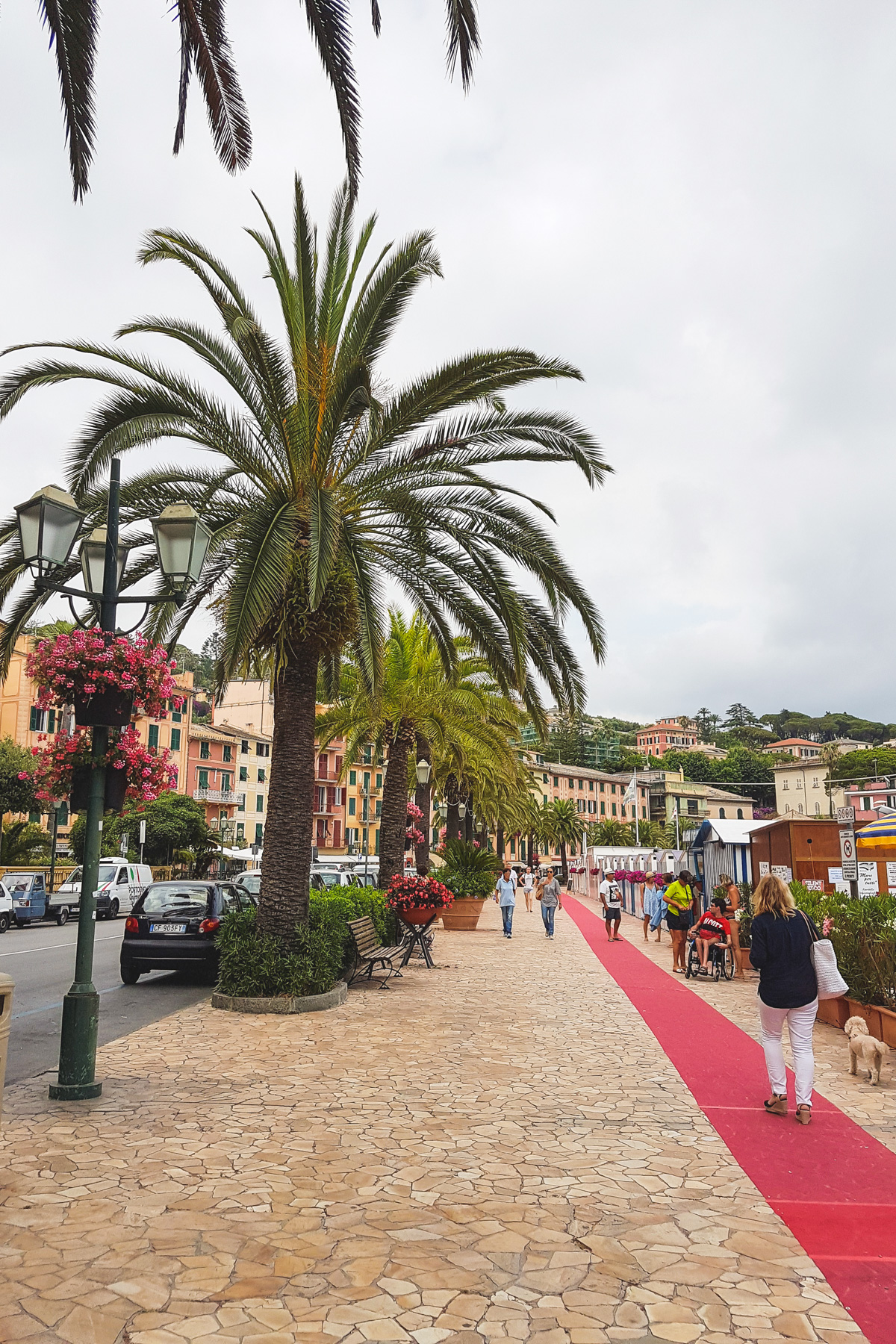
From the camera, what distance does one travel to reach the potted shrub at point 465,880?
91.9 feet

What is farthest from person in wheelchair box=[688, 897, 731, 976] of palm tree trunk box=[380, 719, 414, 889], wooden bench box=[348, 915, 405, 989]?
palm tree trunk box=[380, 719, 414, 889]

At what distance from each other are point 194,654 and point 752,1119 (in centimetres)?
11241

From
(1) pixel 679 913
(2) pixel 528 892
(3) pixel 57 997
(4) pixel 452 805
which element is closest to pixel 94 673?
(3) pixel 57 997

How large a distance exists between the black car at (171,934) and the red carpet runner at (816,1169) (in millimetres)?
6856

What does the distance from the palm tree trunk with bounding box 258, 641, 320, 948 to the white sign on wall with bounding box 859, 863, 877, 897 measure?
756cm

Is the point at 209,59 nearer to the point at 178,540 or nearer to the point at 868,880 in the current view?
the point at 178,540

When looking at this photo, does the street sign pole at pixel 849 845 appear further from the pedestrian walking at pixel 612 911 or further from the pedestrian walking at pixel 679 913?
the pedestrian walking at pixel 612 911

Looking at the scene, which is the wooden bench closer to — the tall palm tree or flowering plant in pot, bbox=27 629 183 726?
the tall palm tree

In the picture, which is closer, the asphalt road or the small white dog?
the small white dog

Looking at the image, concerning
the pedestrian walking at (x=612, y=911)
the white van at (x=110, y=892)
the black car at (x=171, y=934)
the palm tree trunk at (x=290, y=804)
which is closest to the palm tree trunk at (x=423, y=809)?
the pedestrian walking at (x=612, y=911)

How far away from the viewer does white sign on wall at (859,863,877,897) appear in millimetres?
13508

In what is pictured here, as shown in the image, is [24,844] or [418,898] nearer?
[418,898]

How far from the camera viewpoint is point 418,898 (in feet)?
53.7

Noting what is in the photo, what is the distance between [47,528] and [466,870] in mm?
23154
